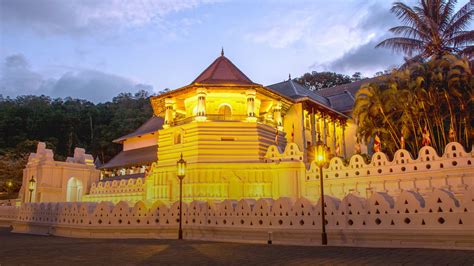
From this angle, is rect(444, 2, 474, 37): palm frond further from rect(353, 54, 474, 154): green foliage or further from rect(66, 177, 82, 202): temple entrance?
rect(66, 177, 82, 202): temple entrance

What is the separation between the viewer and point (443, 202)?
30.2 ft

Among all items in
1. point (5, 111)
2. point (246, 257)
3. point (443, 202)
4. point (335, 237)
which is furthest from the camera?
point (5, 111)

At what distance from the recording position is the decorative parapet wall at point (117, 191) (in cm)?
2786

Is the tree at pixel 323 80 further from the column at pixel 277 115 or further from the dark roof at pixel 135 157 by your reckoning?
the column at pixel 277 115

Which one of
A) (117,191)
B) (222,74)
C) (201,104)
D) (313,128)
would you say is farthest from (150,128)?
(201,104)

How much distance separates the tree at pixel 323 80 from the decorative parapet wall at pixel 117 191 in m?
38.9

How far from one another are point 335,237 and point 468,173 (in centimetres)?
835

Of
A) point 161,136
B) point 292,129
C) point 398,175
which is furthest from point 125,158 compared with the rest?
point 398,175

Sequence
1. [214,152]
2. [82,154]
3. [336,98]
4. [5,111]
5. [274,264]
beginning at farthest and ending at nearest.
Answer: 1. [5,111]
2. [336,98]
3. [82,154]
4. [214,152]
5. [274,264]

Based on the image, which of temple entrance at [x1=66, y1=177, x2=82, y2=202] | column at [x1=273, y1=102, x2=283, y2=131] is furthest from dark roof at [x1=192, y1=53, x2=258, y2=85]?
temple entrance at [x1=66, y1=177, x2=82, y2=202]

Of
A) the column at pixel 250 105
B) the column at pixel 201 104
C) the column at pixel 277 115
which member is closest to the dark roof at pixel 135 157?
the column at pixel 201 104

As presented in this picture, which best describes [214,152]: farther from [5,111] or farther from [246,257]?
[5,111]

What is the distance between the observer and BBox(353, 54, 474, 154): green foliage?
70.1ft

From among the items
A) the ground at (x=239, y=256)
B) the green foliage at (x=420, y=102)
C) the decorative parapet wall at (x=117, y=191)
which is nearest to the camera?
the ground at (x=239, y=256)
